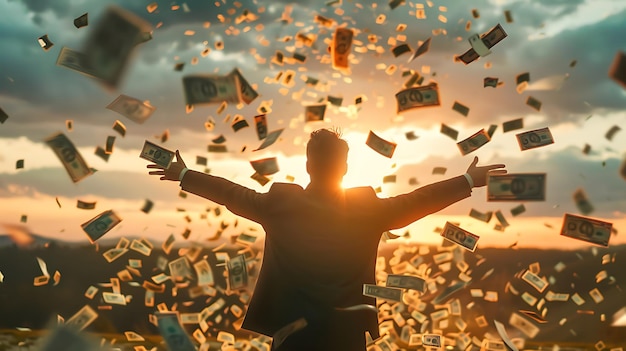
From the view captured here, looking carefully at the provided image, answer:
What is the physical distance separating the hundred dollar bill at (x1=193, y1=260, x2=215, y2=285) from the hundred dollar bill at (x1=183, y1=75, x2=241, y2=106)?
2234 millimetres

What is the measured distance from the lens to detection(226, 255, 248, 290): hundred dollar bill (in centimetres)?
552

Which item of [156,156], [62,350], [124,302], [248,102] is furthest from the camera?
[124,302]

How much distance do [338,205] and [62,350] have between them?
6.17ft

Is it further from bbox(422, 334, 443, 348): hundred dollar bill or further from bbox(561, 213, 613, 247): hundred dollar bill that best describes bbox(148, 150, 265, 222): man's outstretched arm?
bbox(422, 334, 443, 348): hundred dollar bill

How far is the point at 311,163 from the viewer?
4227mm

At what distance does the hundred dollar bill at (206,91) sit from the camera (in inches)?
213

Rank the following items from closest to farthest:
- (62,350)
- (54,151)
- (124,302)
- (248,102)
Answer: (62,350), (248,102), (54,151), (124,302)

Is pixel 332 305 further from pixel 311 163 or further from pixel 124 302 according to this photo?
pixel 124 302

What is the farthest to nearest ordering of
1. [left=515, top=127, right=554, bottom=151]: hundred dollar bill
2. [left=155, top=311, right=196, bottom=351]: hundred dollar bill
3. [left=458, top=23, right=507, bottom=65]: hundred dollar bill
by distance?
[left=458, top=23, right=507, bottom=65]: hundred dollar bill
[left=515, top=127, right=554, bottom=151]: hundred dollar bill
[left=155, top=311, right=196, bottom=351]: hundred dollar bill

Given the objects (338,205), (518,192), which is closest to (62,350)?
(338,205)

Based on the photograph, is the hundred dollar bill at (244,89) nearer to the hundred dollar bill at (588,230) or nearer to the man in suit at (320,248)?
the man in suit at (320,248)

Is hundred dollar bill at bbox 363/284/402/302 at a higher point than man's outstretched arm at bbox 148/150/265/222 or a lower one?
lower

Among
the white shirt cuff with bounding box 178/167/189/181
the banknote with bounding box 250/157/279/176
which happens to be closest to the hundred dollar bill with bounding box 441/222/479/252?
the banknote with bounding box 250/157/279/176

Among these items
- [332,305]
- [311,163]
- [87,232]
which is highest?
[311,163]
